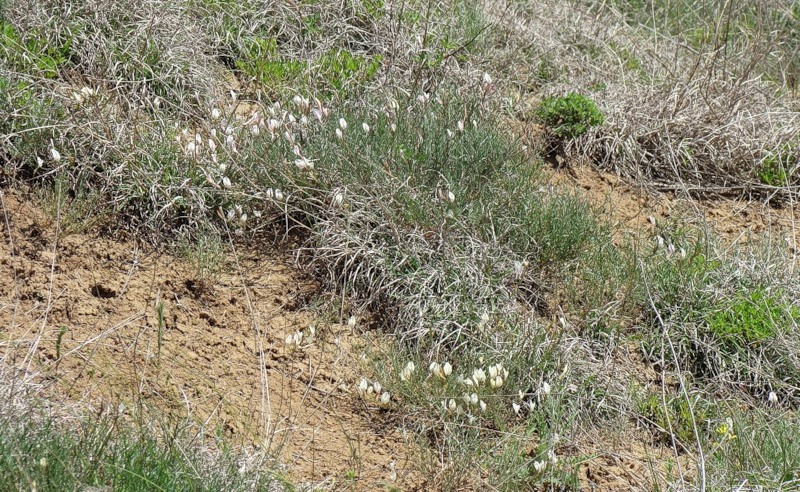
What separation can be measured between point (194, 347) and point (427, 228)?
124cm

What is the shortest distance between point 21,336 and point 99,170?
111 centimetres

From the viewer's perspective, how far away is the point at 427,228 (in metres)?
4.46

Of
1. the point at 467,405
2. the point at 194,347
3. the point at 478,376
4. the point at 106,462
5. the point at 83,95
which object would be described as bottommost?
the point at 194,347

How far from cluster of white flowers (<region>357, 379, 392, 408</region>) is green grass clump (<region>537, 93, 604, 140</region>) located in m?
2.26

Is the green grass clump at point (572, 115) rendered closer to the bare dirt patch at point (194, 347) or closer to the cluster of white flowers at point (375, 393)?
the bare dirt patch at point (194, 347)

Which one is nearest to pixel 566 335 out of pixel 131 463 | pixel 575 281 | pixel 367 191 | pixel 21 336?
pixel 575 281

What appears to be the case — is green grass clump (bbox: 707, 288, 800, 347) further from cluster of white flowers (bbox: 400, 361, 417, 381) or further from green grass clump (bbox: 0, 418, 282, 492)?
green grass clump (bbox: 0, 418, 282, 492)

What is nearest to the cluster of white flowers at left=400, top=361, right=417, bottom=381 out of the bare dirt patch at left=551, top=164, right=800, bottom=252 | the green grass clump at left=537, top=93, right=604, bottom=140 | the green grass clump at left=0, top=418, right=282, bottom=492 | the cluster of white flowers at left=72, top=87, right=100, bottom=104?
the green grass clump at left=0, top=418, right=282, bottom=492

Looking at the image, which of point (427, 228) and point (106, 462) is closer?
point (106, 462)

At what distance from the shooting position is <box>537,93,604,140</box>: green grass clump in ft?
17.9

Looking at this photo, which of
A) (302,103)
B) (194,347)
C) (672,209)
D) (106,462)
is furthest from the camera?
(672,209)

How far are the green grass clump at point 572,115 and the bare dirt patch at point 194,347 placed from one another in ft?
6.44

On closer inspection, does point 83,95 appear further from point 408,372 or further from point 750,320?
point 750,320

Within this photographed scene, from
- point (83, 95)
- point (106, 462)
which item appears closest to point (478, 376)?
point (106, 462)
